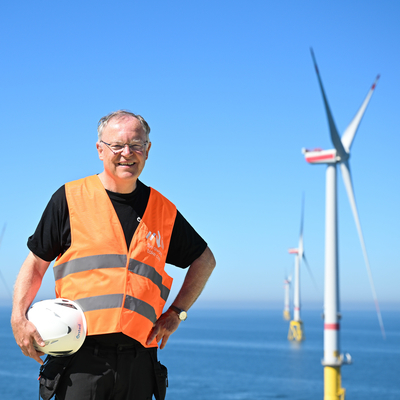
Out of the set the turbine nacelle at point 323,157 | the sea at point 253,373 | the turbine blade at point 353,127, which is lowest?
the sea at point 253,373

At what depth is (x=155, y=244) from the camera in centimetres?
355

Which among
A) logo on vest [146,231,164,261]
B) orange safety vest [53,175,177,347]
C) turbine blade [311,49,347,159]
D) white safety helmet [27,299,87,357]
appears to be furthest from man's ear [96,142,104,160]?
turbine blade [311,49,347,159]

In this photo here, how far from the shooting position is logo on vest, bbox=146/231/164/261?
350cm

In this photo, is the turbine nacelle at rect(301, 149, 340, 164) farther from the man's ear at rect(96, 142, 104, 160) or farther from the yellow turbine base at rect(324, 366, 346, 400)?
the man's ear at rect(96, 142, 104, 160)

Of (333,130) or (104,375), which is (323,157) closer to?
(333,130)

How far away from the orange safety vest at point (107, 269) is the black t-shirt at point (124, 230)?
0.17 feet

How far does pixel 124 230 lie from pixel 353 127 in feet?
98.5

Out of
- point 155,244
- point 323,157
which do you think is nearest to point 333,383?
point 323,157

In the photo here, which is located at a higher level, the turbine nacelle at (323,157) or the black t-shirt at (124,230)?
the turbine nacelle at (323,157)

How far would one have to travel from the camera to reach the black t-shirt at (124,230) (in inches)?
130

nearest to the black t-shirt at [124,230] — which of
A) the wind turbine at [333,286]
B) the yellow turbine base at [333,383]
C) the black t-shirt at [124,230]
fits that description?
the black t-shirt at [124,230]

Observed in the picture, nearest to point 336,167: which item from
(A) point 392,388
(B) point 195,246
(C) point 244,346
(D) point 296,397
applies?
(B) point 195,246

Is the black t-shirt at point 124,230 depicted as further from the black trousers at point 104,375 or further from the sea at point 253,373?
the sea at point 253,373

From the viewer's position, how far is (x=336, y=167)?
3181 centimetres
